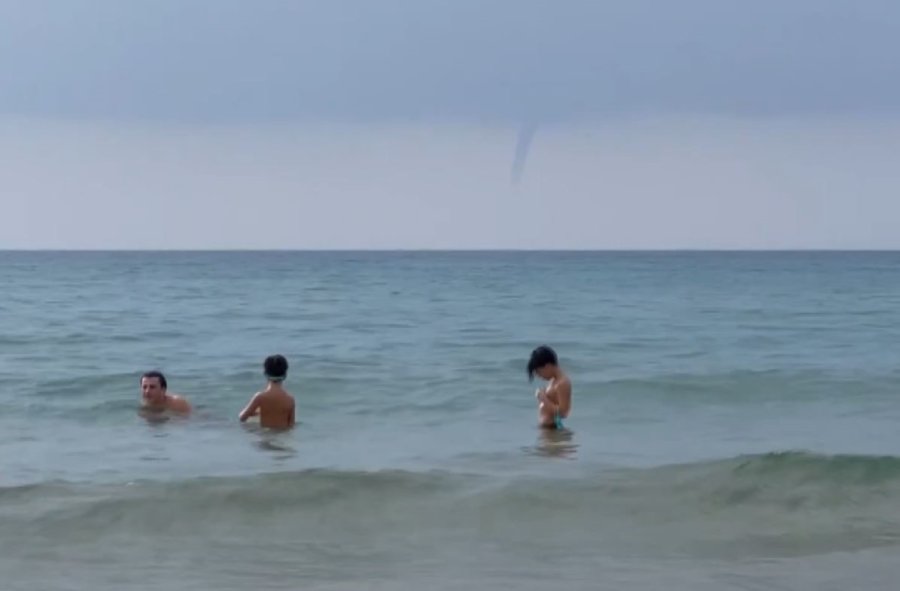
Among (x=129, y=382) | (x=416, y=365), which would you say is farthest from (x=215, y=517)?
(x=416, y=365)

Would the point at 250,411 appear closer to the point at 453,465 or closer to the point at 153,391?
the point at 153,391

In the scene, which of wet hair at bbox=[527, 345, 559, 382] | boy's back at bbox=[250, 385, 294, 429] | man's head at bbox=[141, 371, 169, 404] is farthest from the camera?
man's head at bbox=[141, 371, 169, 404]

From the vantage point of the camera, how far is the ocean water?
7.81m

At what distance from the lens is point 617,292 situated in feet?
143

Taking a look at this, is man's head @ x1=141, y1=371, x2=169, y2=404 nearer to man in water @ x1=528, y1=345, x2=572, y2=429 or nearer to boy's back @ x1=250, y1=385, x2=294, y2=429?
boy's back @ x1=250, y1=385, x2=294, y2=429

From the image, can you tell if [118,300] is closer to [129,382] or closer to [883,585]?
[129,382]

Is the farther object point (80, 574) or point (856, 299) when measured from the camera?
point (856, 299)

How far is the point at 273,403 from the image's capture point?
41.4 ft

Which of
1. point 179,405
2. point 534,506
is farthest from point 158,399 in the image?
point 534,506

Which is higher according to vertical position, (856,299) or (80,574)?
(856,299)

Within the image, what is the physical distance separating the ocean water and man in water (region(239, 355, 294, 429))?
0.96 feet

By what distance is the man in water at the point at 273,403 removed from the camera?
1255 cm

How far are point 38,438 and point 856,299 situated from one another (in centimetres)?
2953

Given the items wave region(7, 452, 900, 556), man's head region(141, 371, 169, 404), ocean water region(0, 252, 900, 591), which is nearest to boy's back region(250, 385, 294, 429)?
ocean water region(0, 252, 900, 591)
